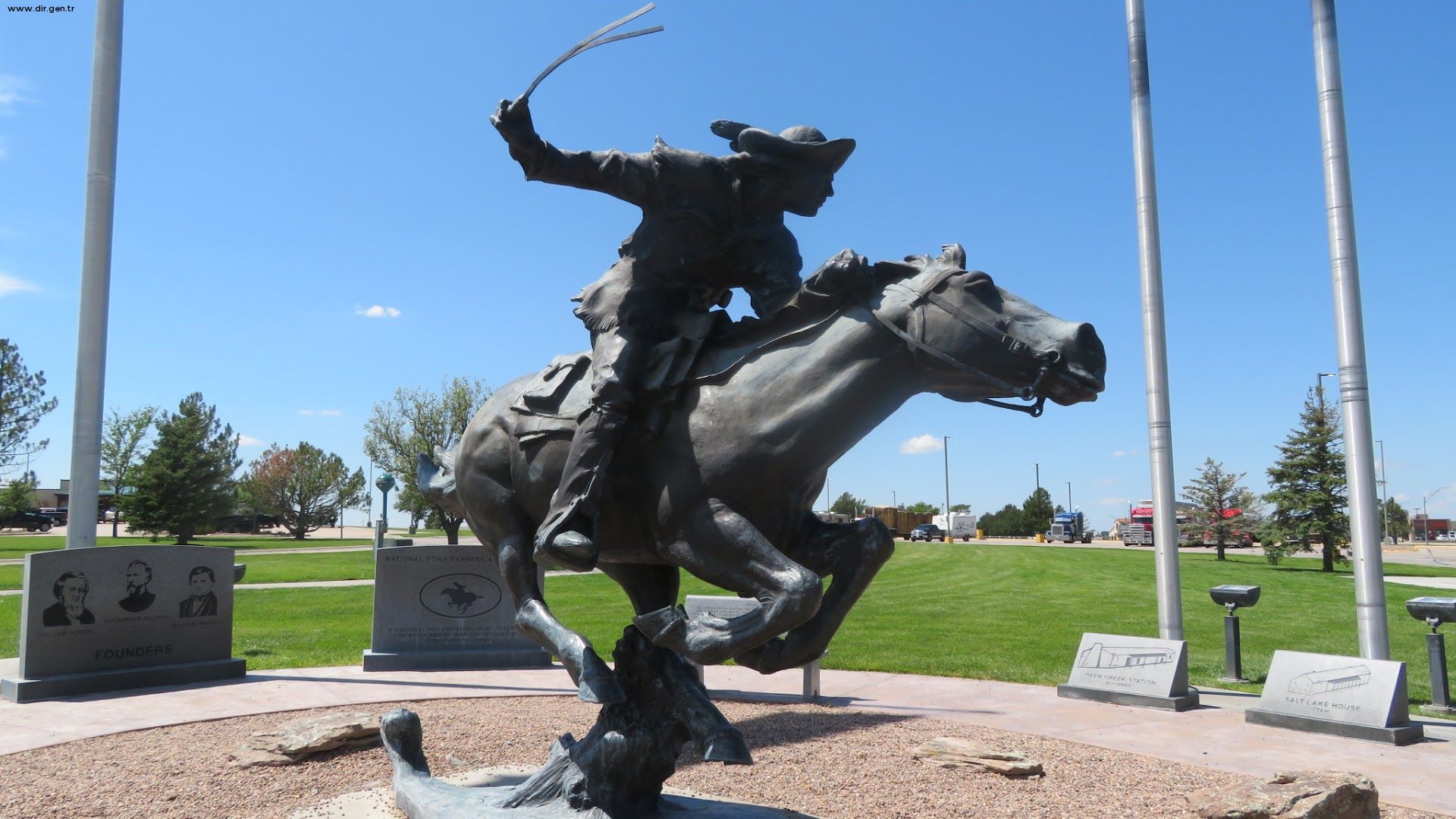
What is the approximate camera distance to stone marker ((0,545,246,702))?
9648 millimetres

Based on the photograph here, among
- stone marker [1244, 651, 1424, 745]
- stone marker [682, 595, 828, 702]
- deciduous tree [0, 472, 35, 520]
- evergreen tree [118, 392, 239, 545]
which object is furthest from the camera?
deciduous tree [0, 472, 35, 520]

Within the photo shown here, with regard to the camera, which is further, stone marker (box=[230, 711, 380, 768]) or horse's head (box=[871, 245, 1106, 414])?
stone marker (box=[230, 711, 380, 768])

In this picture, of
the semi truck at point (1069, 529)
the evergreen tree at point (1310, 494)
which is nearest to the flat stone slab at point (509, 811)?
the evergreen tree at point (1310, 494)

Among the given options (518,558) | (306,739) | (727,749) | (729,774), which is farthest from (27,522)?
(727,749)

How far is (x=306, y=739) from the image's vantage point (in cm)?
698

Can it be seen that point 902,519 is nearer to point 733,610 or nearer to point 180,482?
point 180,482

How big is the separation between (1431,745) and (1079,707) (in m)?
2.84

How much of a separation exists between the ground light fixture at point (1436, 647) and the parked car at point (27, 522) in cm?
7810

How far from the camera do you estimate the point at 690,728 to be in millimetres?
4234

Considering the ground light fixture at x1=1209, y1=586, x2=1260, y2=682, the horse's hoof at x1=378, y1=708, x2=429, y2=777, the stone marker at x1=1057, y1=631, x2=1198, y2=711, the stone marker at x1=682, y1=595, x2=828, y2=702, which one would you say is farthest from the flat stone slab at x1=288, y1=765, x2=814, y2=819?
the ground light fixture at x1=1209, y1=586, x2=1260, y2=682

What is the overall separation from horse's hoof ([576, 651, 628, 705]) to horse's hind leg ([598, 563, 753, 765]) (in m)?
0.32

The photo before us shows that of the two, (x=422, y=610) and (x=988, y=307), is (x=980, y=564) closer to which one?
(x=422, y=610)

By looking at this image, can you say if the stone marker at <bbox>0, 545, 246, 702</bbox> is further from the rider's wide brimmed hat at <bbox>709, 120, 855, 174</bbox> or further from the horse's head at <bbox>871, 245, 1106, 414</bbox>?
the horse's head at <bbox>871, 245, 1106, 414</bbox>

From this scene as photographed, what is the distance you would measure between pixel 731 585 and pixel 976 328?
4.79ft
